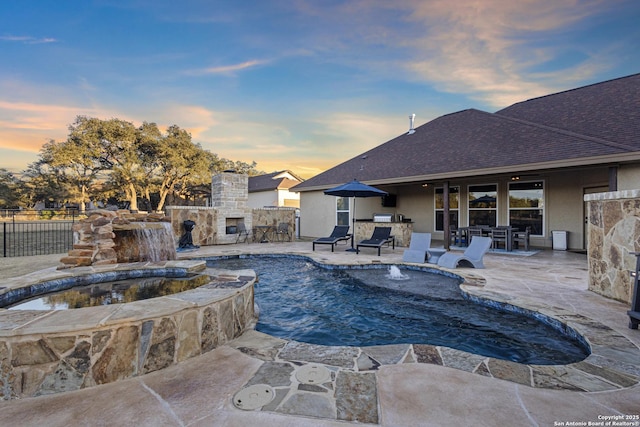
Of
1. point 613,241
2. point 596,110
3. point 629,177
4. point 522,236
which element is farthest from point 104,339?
point 596,110

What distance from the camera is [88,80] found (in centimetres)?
1133

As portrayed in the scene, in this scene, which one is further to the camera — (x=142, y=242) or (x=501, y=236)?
(x=501, y=236)

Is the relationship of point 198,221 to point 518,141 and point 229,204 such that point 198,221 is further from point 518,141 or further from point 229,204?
point 518,141

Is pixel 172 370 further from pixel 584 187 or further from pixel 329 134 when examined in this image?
pixel 329 134

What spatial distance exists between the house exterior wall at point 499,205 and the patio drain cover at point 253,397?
405 inches

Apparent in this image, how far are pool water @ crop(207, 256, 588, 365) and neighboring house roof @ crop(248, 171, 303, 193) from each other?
773 inches

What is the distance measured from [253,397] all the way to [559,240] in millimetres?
11940

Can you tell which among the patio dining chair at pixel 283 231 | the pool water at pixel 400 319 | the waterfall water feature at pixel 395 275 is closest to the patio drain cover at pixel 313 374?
the pool water at pixel 400 319

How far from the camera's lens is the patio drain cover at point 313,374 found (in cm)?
231

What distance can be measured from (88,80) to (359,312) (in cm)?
1357

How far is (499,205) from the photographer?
11.4m

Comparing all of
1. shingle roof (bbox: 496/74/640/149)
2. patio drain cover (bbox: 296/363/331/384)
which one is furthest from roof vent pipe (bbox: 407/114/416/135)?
patio drain cover (bbox: 296/363/331/384)

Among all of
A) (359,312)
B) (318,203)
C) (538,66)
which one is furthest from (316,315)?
(538,66)

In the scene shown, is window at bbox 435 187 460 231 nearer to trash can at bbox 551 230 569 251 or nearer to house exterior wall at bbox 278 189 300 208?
trash can at bbox 551 230 569 251
